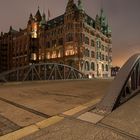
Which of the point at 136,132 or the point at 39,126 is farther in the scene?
the point at 39,126

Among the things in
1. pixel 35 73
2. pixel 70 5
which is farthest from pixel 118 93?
pixel 70 5

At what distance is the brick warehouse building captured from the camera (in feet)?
139

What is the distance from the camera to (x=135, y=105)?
3936mm

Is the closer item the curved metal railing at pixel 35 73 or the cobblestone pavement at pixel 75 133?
the cobblestone pavement at pixel 75 133

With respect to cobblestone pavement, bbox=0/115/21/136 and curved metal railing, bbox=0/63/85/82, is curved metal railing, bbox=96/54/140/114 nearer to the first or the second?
cobblestone pavement, bbox=0/115/21/136

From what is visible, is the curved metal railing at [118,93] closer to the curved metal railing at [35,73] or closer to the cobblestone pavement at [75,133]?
the cobblestone pavement at [75,133]

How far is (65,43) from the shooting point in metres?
44.2

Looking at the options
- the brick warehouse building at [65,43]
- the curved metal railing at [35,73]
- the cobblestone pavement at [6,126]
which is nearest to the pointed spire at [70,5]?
the brick warehouse building at [65,43]

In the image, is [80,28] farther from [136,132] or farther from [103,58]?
[136,132]

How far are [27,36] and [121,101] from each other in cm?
5763

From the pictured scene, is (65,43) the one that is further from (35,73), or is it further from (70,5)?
(35,73)

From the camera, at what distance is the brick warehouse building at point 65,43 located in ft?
139

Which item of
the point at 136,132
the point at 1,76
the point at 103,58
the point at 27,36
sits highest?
the point at 27,36

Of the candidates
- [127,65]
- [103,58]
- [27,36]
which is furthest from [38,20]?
[127,65]
